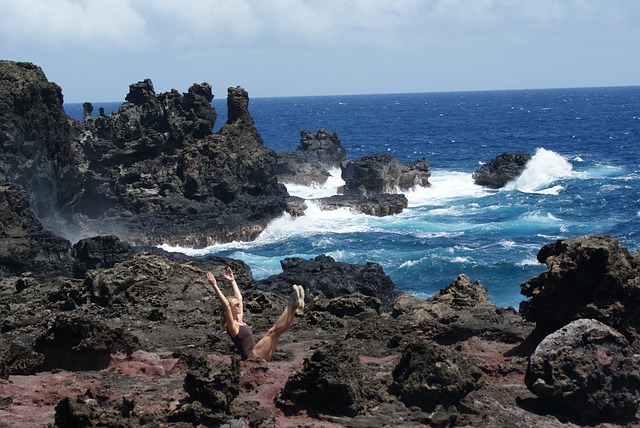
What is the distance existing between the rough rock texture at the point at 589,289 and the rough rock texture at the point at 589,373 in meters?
1.83

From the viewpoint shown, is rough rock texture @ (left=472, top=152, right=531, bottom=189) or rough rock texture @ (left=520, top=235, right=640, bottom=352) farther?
rough rock texture @ (left=472, top=152, right=531, bottom=189)

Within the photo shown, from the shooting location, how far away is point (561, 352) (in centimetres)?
1215

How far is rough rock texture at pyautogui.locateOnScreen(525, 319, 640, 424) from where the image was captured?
38.7ft

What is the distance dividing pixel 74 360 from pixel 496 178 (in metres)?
60.0

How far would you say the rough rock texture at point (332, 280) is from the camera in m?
28.2

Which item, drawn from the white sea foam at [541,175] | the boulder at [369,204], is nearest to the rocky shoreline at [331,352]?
the boulder at [369,204]

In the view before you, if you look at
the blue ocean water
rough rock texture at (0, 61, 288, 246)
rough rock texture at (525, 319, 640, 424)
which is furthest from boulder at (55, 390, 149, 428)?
rough rock texture at (0, 61, 288, 246)

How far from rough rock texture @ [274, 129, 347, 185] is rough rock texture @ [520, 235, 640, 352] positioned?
5430 centimetres

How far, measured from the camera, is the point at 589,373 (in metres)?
11.8

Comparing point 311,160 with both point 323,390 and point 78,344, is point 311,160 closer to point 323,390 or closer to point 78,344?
point 78,344

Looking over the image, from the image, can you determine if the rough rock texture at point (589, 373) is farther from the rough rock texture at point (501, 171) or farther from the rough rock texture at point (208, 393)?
the rough rock texture at point (501, 171)

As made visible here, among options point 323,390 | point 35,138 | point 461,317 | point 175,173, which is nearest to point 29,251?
point 35,138

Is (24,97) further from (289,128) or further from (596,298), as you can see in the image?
(289,128)

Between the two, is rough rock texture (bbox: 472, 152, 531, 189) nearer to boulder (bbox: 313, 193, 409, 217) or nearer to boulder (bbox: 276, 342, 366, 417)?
boulder (bbox: 313, 193, 409, 217)
